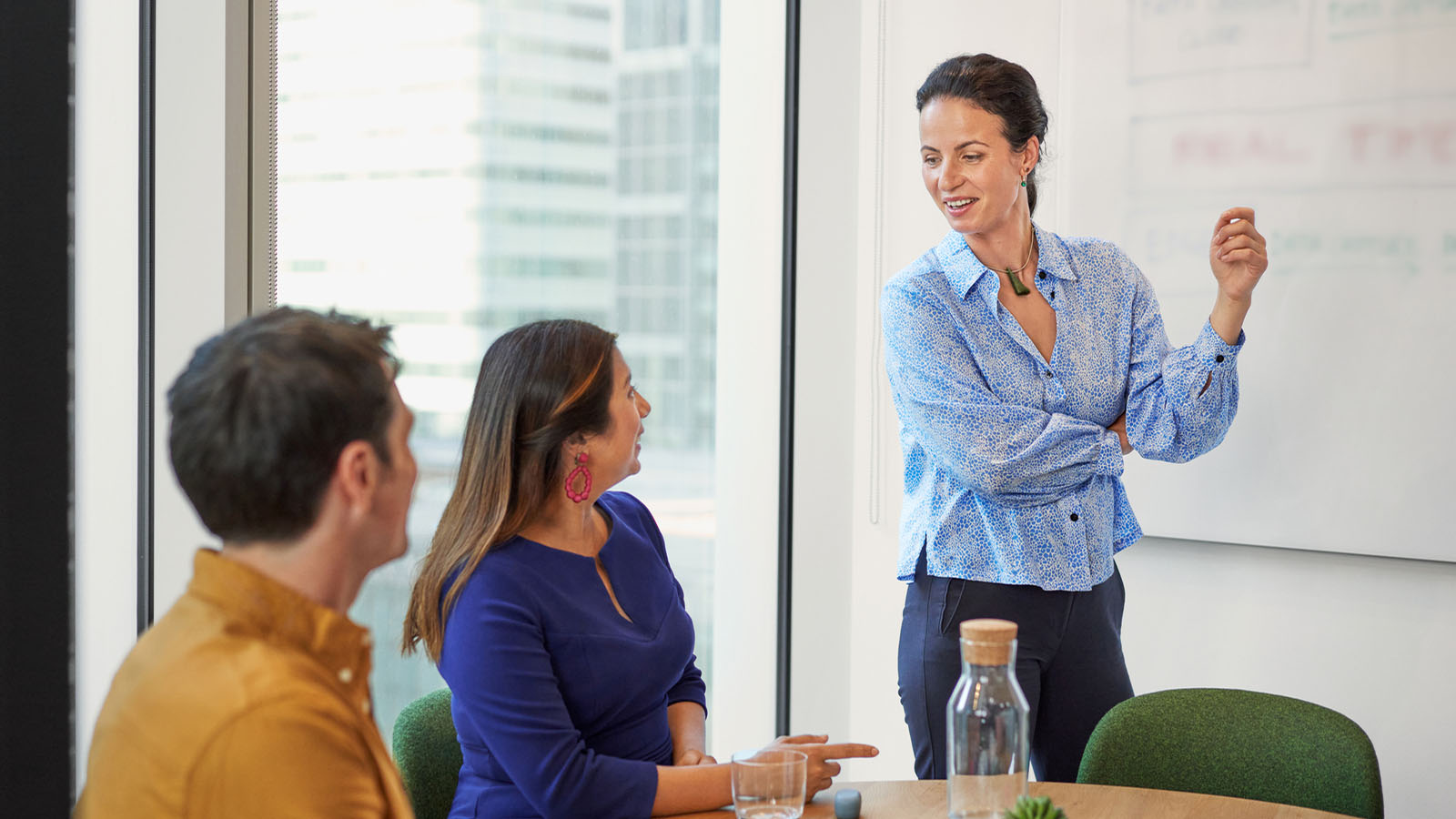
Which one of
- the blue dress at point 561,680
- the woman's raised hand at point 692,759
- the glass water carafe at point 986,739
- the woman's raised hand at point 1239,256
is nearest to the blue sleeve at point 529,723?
the blue dress at point 561,680

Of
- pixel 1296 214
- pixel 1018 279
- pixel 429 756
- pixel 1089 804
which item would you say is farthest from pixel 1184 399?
pixel 429 756

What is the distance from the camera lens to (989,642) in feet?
4.45

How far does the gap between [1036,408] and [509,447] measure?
1067 millimetres

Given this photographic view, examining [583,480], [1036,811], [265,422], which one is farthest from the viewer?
[583,480]

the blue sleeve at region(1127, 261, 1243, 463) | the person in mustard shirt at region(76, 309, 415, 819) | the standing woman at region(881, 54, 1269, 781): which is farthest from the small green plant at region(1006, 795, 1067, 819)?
the blue sleeve at region(1127, 261, 1243, 463)

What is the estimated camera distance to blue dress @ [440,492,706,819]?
1713 millimetres

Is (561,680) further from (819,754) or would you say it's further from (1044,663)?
(1044,663)

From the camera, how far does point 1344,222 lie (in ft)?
9.32

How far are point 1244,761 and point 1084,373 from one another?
0.76 metres

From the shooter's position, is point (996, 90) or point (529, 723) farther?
point (996, 90)

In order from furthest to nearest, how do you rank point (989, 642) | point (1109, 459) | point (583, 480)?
point (1109, 459) < point (583, 480) < point (989, 642)

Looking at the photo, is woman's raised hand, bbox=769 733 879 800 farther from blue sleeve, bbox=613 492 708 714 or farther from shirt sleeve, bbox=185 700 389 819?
shirt sleeve, bbox=185 700 389 819

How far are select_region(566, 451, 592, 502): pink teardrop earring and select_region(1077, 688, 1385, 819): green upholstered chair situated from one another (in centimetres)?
96

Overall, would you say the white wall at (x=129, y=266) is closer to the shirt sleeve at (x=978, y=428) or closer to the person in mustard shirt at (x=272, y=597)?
the person in mustard shirt at (x=272, y=597)
